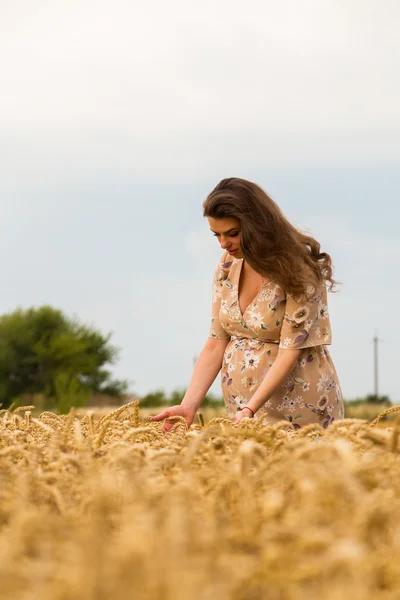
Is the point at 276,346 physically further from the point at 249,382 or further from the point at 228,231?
the point at 228,231

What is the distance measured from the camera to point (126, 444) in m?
1.17

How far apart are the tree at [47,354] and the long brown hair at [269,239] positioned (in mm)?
16716

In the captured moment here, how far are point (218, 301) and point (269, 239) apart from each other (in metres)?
0.43

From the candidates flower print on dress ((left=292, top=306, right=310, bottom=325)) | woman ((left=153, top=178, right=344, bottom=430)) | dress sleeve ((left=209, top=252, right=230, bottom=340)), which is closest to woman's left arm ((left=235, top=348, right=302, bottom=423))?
woman ((left=153, top=178, right=344, bottom=430))

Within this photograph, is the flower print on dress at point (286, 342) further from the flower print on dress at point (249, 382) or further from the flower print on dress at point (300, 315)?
the flower print on dress at point (249, 382)

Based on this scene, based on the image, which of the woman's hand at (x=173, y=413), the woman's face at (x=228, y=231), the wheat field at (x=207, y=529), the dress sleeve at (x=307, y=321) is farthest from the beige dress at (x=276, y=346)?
the wheat field at (x=207, y=529)

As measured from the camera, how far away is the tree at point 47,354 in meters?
20.1

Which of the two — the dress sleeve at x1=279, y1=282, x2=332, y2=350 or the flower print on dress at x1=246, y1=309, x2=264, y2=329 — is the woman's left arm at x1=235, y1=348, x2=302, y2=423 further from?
the flower print on dress at x1=246, y1=309, x2=264, y2=329

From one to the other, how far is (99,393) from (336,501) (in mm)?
20734

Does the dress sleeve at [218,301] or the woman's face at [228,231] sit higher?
the woman's face at [228,231]

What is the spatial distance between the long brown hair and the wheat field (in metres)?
2.19

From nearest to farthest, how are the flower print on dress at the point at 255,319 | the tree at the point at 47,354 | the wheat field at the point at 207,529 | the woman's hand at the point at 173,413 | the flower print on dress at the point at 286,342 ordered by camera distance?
1. the wheat field at the point at 207,529
2. the woman's hand at the point at 173,413
3. the flower print on dress at the point at 286,342
4. the flower print on dress at the point at 255,319
5. the tree at the point at 47,354

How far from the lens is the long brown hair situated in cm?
323

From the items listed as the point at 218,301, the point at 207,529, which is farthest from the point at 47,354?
the point at 207,529
